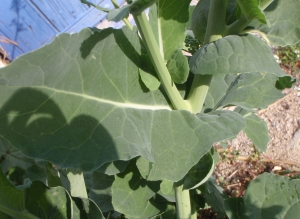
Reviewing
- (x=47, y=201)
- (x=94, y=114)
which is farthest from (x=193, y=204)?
(x=94, y=114)

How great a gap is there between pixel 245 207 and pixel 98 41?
2.60 feet

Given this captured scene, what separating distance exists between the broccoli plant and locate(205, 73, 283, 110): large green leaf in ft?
0.04

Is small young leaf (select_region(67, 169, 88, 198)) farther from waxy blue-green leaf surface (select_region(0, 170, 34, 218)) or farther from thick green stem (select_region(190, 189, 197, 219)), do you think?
thick green stem (select_region(190, 189, 197, 219))

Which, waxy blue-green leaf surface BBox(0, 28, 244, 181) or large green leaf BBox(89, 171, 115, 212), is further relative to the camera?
large green leaf BBox(89, 171, 115, 212)

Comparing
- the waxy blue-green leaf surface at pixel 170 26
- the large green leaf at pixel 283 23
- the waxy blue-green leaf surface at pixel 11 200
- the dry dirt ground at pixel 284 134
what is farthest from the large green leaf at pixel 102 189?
the dry dirt ground at pixel 284 134

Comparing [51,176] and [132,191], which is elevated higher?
[51,176]

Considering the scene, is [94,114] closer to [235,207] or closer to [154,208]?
[154,208]

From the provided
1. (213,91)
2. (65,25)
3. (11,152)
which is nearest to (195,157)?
(213,91)

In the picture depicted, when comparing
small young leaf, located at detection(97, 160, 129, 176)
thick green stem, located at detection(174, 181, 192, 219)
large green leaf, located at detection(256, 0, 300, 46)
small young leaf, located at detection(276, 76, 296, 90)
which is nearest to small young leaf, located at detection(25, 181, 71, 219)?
small young leaf, located at detection(97, 160, 129, 176)

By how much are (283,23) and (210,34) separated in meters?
0.25

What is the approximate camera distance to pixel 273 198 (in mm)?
1160

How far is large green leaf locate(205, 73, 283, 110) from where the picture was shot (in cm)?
114

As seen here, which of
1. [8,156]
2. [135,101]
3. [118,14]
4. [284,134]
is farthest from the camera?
[284,134]

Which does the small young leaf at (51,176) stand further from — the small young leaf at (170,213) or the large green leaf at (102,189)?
the small young leaf at (170,213)
